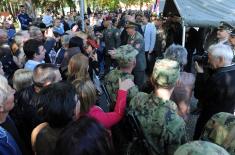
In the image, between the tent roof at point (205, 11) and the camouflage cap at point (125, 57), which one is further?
the tent roof at point (205, 11)

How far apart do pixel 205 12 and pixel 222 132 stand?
597 cm

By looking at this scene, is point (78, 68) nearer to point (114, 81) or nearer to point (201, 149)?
point (114, 81)

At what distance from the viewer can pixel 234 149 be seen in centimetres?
221

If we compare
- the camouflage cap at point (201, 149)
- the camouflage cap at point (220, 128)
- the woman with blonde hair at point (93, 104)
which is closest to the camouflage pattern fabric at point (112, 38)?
the woman with blonde hair at point (93, 104)

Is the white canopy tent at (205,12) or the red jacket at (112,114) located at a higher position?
the white canopy tent at (205,12)

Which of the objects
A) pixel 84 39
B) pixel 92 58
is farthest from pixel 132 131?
pixel 84 39

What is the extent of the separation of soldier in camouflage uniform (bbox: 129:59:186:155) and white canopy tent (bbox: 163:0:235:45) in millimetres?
4852

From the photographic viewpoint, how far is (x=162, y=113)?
2.73 meters

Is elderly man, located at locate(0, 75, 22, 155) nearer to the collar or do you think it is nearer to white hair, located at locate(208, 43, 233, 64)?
the collar

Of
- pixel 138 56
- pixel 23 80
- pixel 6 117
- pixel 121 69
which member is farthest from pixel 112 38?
pixel 6 117

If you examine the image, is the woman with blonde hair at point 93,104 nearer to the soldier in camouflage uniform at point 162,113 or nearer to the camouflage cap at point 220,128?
the soldier in camouflage uniform at point 162,113

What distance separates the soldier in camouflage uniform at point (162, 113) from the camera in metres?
2.69

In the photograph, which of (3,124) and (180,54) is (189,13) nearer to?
(180,54)

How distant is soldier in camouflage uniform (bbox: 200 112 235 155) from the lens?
226cm
